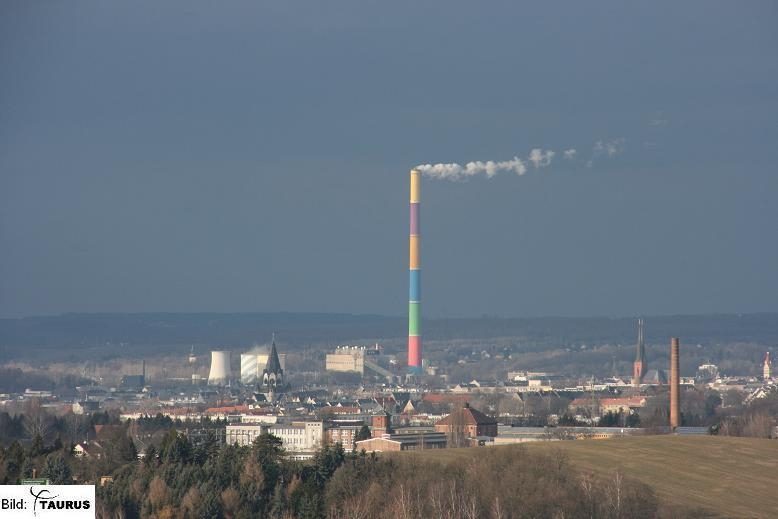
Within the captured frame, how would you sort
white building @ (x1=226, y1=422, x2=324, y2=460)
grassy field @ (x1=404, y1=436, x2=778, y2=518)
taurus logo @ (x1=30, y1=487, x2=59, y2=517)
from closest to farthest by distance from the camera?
taurus logo @ (x1=30, y1=487, x2=59, y2=517)
grassy field @ (x1=404, y1=436, x2=778, y2=518)
white building @ (x1=226, y1=422, x2=324, y2=460)

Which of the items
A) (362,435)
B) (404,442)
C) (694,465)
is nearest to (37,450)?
(694,465)

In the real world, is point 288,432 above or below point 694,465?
above

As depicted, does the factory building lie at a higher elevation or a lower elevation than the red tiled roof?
lower

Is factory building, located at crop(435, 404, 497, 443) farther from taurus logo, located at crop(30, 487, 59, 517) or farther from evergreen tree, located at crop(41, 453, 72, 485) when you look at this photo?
taurus logo, located at crop(30, 487, 59, 517)

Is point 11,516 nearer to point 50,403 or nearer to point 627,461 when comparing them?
point 627,461

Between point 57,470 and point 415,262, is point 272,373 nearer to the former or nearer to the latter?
point 415,262

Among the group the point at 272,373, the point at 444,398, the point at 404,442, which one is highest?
the point at 272,373

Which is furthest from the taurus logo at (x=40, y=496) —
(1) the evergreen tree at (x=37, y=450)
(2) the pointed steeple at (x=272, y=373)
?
(2) the pointed steeple at (x=272, y=373)

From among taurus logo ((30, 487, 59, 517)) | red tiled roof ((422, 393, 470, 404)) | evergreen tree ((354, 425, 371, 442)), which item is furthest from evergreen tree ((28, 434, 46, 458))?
red tiled roof ((422, 393, 470, 404))

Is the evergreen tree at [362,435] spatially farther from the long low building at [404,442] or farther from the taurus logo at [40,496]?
the taurus logo at [40,496]

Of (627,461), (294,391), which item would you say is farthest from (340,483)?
(294,391)
